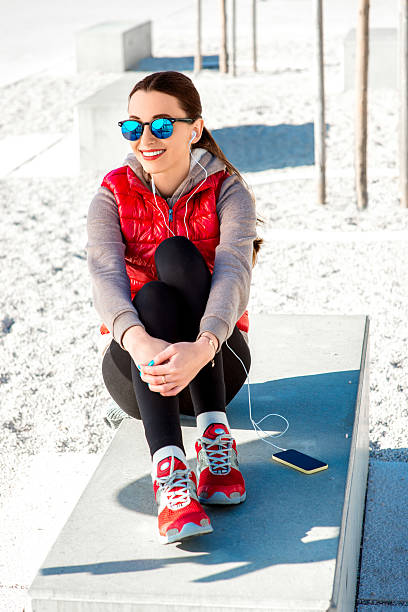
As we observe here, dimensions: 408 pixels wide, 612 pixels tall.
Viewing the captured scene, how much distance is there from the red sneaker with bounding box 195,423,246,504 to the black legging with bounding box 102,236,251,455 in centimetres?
8

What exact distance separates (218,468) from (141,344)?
396 mm

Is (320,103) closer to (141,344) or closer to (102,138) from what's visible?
(102,138)

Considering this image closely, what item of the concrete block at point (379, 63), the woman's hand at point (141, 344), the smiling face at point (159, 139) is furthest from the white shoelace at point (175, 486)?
the concrete block at point (379, 63)

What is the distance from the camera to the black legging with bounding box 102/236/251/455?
97.1 inches

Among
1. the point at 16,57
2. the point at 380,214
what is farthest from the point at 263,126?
the point at 16,57

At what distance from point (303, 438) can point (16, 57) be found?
15.5 m

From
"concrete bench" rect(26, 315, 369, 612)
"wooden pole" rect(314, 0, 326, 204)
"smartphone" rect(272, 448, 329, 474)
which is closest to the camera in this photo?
"concrete bench" rect(26, 315, 369, 612)

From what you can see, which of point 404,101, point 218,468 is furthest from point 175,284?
point 404,101

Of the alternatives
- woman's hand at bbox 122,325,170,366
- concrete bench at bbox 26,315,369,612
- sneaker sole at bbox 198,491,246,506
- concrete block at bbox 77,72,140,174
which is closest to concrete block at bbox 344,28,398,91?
concrete block at bbox 77,72,140,174

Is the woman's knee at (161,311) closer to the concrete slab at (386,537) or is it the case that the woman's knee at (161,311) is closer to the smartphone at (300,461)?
the smartphone at (300,461)

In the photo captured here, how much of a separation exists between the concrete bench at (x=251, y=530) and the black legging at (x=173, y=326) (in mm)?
198

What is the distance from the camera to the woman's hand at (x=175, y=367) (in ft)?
7.79

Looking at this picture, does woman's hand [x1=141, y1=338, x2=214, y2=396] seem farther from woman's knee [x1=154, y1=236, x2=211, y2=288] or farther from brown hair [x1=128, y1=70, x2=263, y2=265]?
brown hair [x1=128, y1=70, x2=263, y2=265]

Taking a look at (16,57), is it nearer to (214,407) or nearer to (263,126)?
(263,126)
